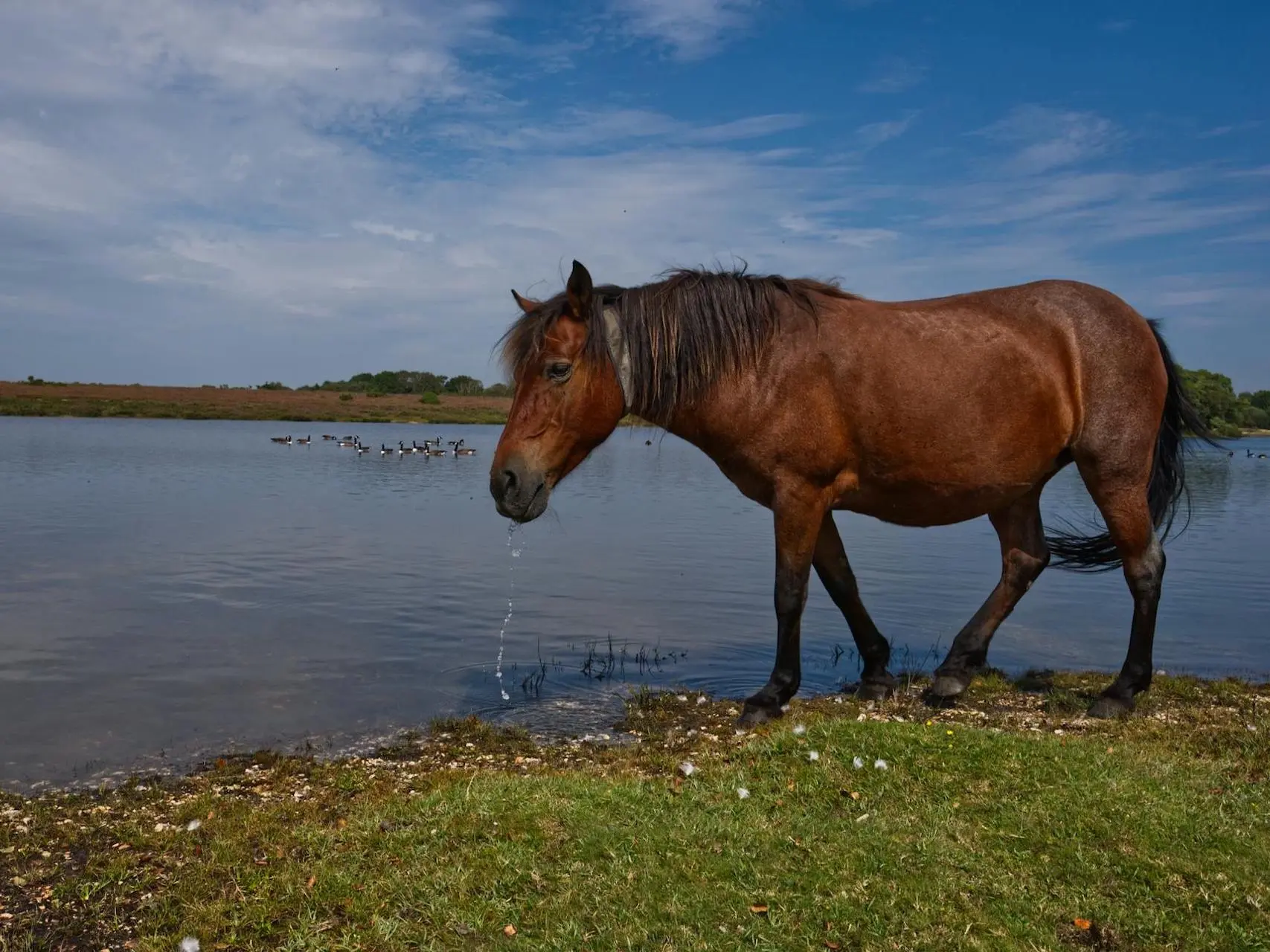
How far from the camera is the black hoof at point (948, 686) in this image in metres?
7.50

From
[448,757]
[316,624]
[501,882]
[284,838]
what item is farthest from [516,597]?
[501,882]

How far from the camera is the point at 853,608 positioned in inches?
302

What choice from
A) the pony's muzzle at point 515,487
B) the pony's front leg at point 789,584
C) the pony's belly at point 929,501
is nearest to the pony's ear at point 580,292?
the pony's muzzle at point 515,487

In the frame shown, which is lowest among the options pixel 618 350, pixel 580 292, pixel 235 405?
pixel 618 350

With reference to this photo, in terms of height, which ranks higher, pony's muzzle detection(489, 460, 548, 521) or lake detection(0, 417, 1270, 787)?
pony's muzzle detection(489, 460, 548, 521)

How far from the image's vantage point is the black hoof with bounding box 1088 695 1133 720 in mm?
7004

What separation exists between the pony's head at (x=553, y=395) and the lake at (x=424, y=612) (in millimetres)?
879

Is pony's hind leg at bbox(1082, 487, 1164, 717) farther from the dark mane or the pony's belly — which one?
the dark mane

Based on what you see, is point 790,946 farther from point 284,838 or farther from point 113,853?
point 113,853

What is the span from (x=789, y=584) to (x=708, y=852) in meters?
2.72

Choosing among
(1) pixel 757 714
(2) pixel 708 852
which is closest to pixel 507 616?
(1) pixel 757 714

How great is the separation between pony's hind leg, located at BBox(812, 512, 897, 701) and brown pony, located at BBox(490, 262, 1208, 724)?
1.47 feet

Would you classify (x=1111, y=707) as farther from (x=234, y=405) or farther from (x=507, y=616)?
(x=234, y=405)

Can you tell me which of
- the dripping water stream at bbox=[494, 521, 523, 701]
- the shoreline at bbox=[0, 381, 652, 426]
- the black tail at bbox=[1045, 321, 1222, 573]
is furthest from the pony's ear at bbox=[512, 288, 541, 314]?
the shoreline at bbox=[0, 381, 652, 426]
